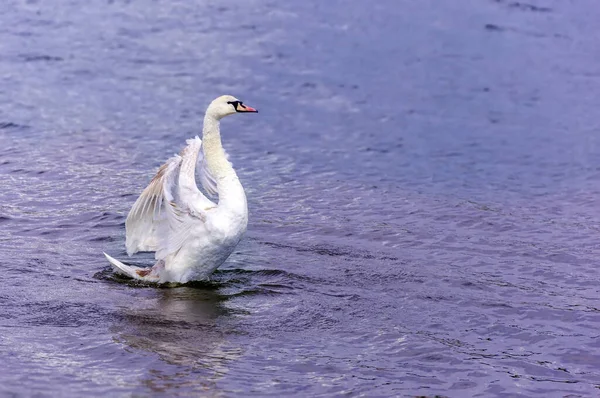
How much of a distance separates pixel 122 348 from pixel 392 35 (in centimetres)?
1361

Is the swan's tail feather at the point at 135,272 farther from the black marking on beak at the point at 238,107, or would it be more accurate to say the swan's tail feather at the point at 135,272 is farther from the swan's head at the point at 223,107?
the black marking on beak at the point at 238,107

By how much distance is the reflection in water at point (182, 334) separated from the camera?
26.5ft

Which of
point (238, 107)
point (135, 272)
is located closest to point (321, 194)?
point (238, 107)

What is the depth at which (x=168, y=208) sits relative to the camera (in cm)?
1034

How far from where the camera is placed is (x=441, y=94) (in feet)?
59.3

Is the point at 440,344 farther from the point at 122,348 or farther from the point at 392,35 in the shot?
the point at 392,35

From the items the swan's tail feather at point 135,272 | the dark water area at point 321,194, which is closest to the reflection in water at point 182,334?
the dark water area at point 321,194

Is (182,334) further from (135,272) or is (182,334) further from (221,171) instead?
(221,171)

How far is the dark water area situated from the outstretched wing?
510mm

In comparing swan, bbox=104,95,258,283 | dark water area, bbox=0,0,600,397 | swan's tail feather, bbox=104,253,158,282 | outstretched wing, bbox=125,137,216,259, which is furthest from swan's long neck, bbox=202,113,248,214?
swan's tail feather, bbox=104,253,158,282

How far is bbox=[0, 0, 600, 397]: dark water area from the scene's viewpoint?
8.52m

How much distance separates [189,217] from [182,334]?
163 cm

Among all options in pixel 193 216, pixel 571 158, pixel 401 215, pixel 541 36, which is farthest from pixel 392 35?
pixel 193 216

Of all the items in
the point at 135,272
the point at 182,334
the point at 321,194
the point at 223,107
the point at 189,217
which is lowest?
the point at 182,334
